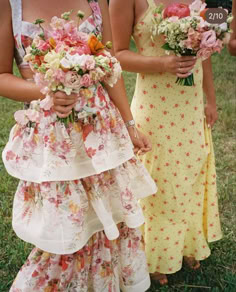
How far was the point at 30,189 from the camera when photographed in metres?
1.88

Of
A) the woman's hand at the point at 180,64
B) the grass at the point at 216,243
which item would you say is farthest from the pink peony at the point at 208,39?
the grass at the point at 216,243

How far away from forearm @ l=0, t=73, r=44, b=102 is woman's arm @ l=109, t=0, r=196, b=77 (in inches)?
26.2

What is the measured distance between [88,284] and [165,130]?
907 mm

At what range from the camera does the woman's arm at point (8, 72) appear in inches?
65.4

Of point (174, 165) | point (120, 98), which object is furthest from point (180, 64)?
point (174, 165)

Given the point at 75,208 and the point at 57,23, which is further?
the point at 75,208

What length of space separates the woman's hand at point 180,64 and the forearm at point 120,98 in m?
0.26

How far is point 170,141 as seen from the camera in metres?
2.33

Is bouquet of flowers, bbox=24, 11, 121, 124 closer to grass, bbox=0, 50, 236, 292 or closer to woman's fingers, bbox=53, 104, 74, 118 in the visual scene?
woman's fingers, bbox=53, 104, 74, 118

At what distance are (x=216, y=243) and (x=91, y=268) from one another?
1145 mm

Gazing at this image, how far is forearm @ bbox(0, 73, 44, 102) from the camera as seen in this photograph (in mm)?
1693

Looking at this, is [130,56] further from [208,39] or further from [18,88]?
[18,88]

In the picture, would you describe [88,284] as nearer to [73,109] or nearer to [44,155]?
[44,155]

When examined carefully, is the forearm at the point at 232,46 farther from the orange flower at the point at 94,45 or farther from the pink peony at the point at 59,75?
the pink peony at the point at 59,75
